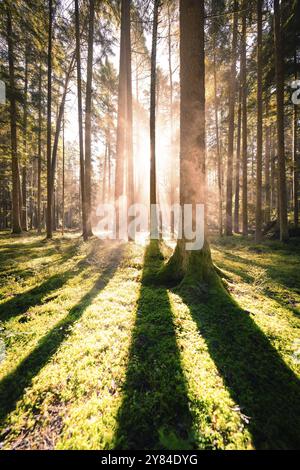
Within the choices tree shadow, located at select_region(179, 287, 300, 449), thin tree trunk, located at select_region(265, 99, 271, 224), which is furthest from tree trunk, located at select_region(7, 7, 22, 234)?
thin tree trunk, located at select_region(265, 99, 271, 224)

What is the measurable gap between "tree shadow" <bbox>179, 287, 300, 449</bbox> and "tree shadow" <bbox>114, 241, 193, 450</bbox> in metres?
0.54

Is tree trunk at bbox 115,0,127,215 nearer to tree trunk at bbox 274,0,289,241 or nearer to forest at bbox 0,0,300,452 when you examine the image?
forest at bbox 0,0,300,452

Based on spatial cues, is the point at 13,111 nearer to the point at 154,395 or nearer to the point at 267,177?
the point at 154,395

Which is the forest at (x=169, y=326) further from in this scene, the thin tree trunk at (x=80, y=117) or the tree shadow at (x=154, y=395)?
the thin tree trunk at (x=80, y=117)

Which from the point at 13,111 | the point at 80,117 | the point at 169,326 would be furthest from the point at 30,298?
the point at 13,111

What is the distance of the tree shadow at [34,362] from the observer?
2146 millimetres

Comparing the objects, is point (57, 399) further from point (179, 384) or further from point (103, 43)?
point (103, 43)

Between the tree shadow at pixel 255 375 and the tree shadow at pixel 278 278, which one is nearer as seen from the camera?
the tree shadow at pixel 255 375

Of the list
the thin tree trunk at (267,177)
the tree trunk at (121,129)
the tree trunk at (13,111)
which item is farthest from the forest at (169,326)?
the thin tree trunk at (267,177)

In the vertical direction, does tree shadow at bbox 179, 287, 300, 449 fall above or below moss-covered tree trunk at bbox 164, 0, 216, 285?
below

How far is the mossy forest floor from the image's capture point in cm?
175
